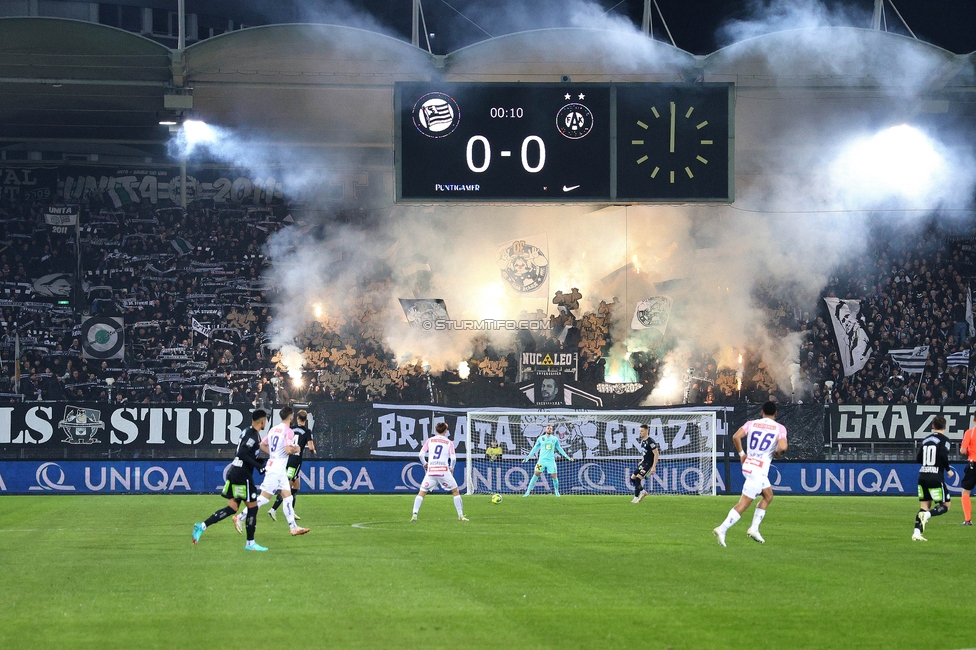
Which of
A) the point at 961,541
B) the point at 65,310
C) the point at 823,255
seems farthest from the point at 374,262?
the point at 961,541

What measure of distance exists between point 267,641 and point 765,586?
5.19 meters

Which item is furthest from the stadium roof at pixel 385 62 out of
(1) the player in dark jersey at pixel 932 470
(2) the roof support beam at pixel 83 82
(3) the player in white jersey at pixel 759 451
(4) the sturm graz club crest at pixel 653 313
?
(3) the player in white jersey at pixel 759 451

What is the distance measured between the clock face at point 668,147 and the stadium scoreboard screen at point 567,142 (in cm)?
2

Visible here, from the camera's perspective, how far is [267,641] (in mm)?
8203

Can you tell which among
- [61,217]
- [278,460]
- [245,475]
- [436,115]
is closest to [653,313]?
[61,217]

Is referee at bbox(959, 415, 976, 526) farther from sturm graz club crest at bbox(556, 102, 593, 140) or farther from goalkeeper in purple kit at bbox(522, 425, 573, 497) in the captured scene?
goalkeeper in purple kit at bbox(522, 425, 573, 497)

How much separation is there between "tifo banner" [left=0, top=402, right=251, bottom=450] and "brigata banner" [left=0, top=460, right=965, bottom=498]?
86cm

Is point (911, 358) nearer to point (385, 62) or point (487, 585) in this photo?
point (385, 62)

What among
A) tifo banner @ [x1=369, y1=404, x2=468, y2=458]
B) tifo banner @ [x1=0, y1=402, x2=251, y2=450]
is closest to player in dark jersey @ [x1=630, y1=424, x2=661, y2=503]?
tifo banner @ [x1=369, y1=404, x2=468, y2=458]

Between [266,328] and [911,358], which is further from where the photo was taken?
[266,328]

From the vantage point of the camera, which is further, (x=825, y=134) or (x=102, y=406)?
(x=825, y=134)

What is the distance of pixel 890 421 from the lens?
106ft

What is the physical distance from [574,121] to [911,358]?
22392 millimetres

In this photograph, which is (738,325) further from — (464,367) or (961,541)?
(961,541)
